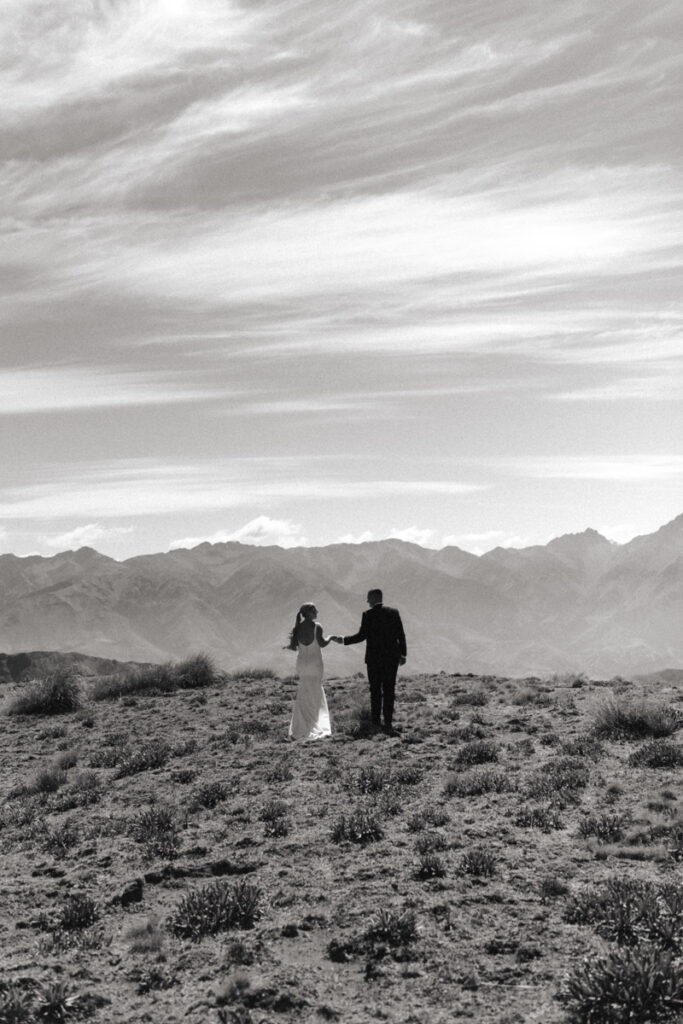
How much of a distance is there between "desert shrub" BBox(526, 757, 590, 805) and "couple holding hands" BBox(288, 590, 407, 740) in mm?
4162

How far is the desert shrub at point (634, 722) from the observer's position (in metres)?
17.2

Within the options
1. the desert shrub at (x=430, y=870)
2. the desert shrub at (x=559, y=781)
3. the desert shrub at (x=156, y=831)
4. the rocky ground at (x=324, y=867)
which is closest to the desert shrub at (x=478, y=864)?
the rocky ground at (x=324, y=867)

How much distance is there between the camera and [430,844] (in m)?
11.1

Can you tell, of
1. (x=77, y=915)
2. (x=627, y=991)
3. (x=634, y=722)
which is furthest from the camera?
(x=634, y=722)

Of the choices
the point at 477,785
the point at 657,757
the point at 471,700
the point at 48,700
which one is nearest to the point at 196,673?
the point at 48,700

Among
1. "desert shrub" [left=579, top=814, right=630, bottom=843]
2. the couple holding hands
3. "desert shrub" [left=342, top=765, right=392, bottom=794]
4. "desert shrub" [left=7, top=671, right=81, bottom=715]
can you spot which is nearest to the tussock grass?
"desert shrub" [left=7, top=671, right=81, bottom=715]

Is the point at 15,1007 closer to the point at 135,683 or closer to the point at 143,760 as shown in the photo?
the point at 143,760

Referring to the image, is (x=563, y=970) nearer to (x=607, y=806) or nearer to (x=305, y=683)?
(x=607, y=806)

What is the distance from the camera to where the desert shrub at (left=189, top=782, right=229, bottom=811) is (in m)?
14.2

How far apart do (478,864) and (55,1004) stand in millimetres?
4735

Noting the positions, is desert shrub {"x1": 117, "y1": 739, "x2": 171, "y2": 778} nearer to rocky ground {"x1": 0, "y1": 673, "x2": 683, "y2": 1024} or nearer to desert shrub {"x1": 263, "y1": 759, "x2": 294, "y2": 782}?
rocky ground {"x1": 0, "y1": 673, "x2": 683, "y2": 1024}

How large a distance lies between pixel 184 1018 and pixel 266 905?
2.41 m

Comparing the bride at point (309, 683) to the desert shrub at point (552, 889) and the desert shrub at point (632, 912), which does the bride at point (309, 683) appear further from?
the desert shrub at point (632, 912)

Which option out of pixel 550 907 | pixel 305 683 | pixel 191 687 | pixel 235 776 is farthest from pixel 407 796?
pixel 191 687
